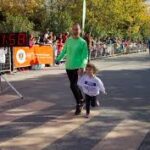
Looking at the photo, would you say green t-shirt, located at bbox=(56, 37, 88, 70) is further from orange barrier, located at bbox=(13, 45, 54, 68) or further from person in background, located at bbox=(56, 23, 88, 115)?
orange barrier, located at bbox=(13, 45, 54, 68)

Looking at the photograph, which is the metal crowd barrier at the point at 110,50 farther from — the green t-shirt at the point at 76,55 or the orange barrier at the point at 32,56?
the green t-shirt at the point at 76,55

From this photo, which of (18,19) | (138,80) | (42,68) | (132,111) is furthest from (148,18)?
(132,111)

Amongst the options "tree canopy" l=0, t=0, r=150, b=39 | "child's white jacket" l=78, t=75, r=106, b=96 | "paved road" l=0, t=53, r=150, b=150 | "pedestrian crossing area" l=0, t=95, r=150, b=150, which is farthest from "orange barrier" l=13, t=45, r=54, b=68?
"child's white jacket" l=78, t=75, r=106, b=96

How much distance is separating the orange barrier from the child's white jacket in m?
11.5

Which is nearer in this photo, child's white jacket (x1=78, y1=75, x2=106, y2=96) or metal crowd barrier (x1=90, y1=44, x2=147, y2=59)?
child's white jacket (x1=78, y1=75, x2=106, y2=96)

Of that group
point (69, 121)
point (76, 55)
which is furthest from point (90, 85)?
point (69, 121)

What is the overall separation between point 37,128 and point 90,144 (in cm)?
142

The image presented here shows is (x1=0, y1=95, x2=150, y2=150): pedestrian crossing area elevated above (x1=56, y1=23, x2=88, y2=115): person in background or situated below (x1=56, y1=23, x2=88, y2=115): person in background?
below

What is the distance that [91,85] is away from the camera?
10.1 meters

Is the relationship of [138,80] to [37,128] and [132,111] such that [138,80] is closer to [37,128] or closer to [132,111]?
[132,111]

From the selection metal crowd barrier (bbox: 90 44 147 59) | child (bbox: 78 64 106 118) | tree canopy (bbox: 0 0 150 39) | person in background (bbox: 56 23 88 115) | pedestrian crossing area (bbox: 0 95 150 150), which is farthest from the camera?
tree canopy (bbox: 0 0 150 39)

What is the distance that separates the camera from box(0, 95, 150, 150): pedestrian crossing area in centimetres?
776

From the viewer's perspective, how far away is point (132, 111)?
10812mm

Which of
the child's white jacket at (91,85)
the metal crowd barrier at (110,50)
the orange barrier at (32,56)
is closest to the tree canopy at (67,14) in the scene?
the metal crowd barrier at (110,50)
